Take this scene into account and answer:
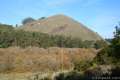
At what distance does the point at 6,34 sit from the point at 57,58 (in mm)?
21536

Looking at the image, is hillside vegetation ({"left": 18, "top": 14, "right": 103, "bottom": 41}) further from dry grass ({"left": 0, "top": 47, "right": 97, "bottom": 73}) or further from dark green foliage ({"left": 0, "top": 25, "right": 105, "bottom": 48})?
dry grass ({"left": 0, "top": 47, "right": 97, "bottom": 73})

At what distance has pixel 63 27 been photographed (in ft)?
384

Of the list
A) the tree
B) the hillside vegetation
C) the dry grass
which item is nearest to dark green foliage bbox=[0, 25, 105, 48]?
the dry grass

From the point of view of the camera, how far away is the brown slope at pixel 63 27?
366 feet

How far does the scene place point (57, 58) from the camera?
156ft

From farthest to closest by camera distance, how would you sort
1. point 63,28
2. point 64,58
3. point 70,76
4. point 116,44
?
1. point 63,28
2. point 64,58
3. point 70,76
4. point 116,44

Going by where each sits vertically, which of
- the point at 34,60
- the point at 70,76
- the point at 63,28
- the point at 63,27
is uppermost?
the point at 63,27

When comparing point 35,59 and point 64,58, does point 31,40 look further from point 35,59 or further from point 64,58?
point 35,59

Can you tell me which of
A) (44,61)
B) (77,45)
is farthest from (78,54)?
(77,45)

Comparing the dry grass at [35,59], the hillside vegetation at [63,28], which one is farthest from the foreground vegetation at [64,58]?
the hillside vegetation at [63,28]

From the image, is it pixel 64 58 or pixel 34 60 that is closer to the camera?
pixel 34 60

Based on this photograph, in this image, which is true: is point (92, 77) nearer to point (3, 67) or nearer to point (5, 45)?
point (3, 67)

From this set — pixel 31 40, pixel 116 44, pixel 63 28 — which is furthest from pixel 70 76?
pixel 63 28

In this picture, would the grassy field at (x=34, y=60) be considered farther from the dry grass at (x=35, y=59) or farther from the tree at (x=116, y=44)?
the tree at (x=116, y=44)
